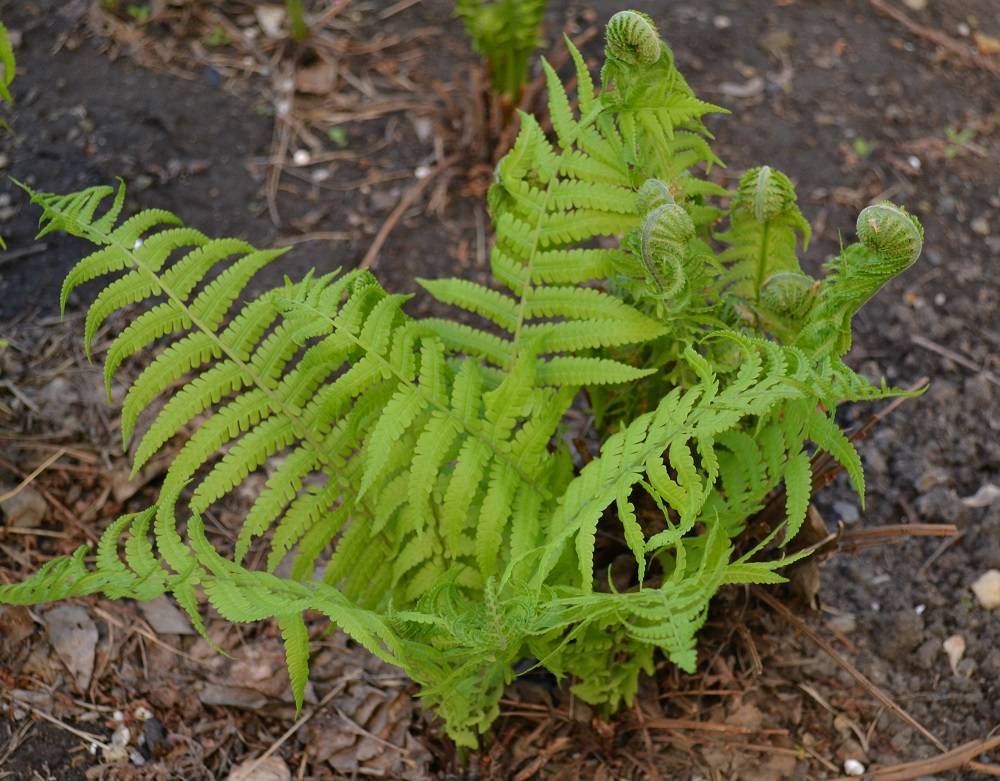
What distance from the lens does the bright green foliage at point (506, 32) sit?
112 inches

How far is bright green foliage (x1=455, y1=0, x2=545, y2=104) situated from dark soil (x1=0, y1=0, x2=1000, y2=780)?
0.30m

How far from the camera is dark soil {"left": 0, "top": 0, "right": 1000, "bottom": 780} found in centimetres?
204

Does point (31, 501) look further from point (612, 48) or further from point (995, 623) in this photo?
point (995, 623)

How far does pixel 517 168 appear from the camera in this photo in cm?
183

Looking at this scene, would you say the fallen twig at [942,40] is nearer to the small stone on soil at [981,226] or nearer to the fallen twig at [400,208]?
the small stone on soil at [981,226]

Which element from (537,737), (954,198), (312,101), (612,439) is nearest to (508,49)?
(312,101)

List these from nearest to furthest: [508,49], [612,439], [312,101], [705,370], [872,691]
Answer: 1. [705,370]
2. [612,439]
3. [872,691]
4. [508,49]
5. [312,101]

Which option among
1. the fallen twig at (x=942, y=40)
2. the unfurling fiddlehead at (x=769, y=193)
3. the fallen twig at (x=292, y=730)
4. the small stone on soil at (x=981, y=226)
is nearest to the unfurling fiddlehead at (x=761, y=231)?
the unfurling fiddlehead at (x=769, y=193)

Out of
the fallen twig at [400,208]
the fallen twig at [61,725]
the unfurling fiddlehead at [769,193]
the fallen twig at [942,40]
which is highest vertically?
the unfurling fiddlehead at [769,193]

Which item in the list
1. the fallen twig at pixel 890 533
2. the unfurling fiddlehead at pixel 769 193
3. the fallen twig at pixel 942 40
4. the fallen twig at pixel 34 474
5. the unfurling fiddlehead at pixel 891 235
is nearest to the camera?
the unfurling fiddlehead at pixel 891 235

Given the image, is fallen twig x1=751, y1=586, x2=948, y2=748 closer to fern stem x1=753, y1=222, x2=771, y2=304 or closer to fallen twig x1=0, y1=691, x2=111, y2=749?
fern stem x1=753, y1=222, x2=771, y2=304

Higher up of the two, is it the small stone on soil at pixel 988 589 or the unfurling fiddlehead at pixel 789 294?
the unfurling fiddlehead at pixel 789 294

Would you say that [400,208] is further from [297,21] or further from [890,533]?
[890,533]

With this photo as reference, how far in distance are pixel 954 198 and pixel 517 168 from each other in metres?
1.87
